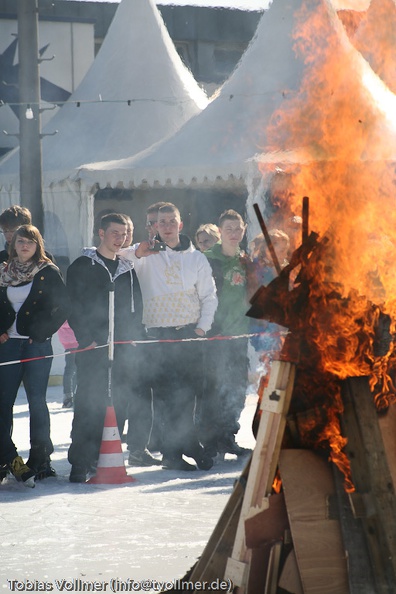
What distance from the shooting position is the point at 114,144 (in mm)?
18781

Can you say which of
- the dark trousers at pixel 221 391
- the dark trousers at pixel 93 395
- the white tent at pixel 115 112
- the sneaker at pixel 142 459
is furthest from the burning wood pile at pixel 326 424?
the white tent at pixel 115 112

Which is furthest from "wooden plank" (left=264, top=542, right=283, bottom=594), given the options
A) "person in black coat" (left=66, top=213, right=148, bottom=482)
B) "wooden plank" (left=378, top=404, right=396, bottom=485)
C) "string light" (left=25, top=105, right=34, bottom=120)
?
"string light" (left=25, top=105, right=34, bottom=120)

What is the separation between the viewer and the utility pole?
16.4 meters

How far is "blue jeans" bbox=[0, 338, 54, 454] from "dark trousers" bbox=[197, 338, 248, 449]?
149 centimetres

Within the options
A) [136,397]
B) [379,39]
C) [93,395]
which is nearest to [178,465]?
[136,397]

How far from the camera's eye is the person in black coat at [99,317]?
974 cm

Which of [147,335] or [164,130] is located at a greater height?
[164,130]

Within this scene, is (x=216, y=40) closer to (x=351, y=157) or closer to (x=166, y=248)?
(x=166, y=248)

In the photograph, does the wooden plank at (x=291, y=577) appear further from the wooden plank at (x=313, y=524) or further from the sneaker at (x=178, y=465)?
the sneaker at (x=178, y=465)

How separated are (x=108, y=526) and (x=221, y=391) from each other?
312 centimetres

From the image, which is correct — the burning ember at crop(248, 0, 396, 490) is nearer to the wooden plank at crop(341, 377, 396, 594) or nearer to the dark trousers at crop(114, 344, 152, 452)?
the wooden plank at crop(341, 377, 396, 594)

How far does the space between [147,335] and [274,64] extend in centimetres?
827

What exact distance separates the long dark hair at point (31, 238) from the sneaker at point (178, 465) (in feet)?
6.16

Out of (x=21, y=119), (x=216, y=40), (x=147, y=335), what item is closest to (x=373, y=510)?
(x=147, y=335)
